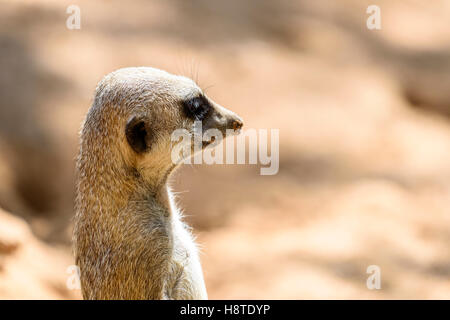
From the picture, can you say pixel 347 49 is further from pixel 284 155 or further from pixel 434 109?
pixel 284 155

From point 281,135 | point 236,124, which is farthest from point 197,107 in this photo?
point 281,135

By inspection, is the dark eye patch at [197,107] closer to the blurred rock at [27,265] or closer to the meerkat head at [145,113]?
the meerkat head at [145,113]

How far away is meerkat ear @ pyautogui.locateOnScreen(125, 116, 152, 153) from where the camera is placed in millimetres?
1896

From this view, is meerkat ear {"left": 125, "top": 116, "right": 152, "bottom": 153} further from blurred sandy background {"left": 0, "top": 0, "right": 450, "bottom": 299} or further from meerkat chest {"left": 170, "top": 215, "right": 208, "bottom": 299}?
blurred sandy background {"left": 0, "top": 0, "right": 450, "bottom": 299}

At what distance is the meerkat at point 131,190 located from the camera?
73.7 inches

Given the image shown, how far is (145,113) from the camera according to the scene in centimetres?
191

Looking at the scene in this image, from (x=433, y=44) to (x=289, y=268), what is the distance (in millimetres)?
2519

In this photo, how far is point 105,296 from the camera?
1.90 m

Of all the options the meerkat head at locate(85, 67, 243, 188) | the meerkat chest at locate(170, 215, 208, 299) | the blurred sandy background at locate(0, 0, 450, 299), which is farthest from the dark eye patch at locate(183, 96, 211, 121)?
the blurred sandy background at locate(0, 0, 450, 299)

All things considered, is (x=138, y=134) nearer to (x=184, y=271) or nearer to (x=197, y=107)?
(x=197, y=107)

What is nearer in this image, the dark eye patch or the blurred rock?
the dark eye patch

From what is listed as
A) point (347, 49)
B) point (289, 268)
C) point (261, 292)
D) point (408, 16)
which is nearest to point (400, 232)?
point (289, 268)

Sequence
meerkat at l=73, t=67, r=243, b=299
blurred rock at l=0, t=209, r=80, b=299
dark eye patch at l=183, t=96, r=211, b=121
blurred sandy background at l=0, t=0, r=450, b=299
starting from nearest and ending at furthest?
1. meerkat at l=73, t=67, r=243, b=299
2. dark eye patch at l=183, t=96, r=211, b=121
3. blurred rock at l=0, t=209, r=80, b=299
4. blurred sandy background at l=0, t=0, r=450, b=299

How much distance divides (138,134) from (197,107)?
0.65 feet
